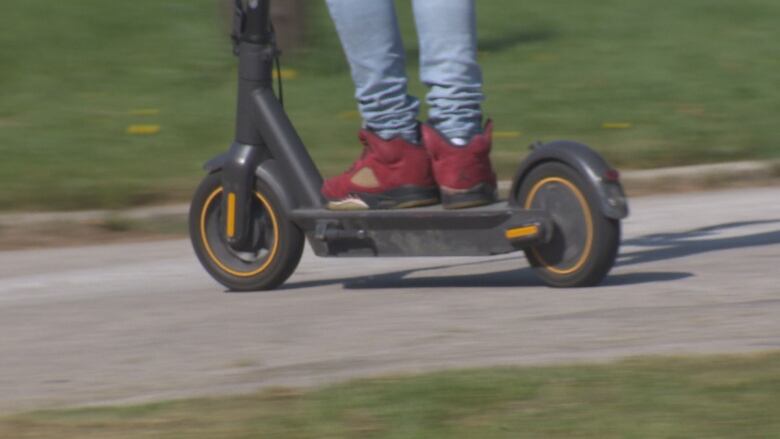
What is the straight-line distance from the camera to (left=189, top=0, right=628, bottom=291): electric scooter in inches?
203

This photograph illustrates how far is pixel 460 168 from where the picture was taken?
5234mm

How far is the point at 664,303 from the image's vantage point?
16.3 feet

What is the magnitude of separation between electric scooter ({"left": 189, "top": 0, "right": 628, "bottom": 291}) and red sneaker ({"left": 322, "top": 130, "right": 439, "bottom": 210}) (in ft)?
0.14

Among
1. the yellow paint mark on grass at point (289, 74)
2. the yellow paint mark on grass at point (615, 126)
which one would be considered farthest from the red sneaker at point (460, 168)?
the yellow paint mark on grass at point (289, 74)

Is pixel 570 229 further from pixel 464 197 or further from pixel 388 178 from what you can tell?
pixel 388 178

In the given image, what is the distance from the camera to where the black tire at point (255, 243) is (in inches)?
223

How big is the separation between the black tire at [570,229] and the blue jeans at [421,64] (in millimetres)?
286

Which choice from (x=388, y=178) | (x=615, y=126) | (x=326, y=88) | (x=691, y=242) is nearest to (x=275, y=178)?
(x=388, y=178)

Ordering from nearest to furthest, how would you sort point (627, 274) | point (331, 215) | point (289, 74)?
point (331, 215) < point (627, 274) < point (289, 74)

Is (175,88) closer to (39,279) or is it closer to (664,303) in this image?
(39,279)

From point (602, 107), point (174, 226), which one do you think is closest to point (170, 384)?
point (174, 226)

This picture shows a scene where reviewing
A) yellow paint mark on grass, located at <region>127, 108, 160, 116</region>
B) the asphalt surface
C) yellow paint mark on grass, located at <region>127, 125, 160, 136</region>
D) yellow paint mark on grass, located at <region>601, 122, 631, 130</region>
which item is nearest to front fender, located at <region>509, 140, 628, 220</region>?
the asphalt surface

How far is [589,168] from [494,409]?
164 centimetres

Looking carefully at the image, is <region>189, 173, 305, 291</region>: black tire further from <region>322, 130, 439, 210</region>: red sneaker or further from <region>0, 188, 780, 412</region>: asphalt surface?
<region>322, 130, 439, 210</region>: red sneaker
